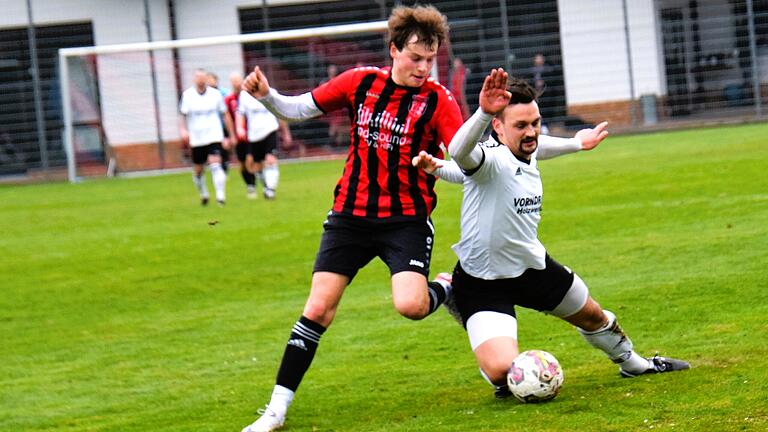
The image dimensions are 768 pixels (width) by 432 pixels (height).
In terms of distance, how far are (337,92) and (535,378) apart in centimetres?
206

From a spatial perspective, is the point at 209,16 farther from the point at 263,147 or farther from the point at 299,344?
the point at 299,344

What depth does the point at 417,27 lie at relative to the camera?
7.14 meters

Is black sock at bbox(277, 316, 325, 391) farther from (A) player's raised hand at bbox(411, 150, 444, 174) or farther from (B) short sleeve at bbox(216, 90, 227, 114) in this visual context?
(B) short sleeve at bbox(216, 90, 227, 114)

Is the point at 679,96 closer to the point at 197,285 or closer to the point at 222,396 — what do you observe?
the point at 197,285

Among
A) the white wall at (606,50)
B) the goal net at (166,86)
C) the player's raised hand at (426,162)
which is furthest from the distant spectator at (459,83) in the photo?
the player's raised hand at (426,162)

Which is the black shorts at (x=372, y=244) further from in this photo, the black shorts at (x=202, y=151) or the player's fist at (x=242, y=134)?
the player's fist at (x=242, y=134)

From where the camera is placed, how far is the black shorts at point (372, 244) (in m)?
7.25

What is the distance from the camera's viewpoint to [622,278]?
10812mm

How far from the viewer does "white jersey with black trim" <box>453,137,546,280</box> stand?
7008mm

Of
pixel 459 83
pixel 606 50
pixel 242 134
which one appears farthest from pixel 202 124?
pixel 606 50

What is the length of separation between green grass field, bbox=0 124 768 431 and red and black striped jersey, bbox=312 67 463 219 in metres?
1.17

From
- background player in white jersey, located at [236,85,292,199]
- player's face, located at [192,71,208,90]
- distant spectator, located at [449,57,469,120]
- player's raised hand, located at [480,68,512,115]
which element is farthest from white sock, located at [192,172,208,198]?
player's raised hand, located at [480,68,512,115]

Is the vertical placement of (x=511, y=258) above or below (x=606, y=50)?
below

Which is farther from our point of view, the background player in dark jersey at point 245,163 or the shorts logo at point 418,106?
the background player in dark jersey at point 245,163
